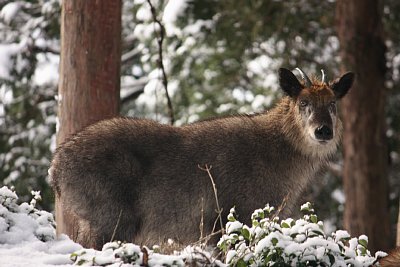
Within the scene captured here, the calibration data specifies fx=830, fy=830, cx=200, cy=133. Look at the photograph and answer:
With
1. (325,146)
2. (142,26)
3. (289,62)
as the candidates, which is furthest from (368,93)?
(325,146)

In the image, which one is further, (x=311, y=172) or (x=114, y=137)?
(x=311, y=172)

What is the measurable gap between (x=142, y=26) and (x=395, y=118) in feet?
21.0

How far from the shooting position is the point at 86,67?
9562mm

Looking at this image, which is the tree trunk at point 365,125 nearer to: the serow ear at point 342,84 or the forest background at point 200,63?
the forest background at point 200,63

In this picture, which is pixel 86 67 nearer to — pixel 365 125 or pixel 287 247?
pixel 287 247

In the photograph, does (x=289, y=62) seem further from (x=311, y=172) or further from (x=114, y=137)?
(x=114, y=137)

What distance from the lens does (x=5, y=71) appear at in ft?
55.5

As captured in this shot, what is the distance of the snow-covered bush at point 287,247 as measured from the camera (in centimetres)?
547

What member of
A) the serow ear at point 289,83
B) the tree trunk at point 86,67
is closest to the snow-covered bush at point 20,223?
the tree trunk at point 86,67

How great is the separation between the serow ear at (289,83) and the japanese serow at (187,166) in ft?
0.03

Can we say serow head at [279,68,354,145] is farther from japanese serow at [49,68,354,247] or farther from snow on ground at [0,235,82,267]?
snow on ground at [0,235,82,267]

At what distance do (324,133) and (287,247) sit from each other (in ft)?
9.46

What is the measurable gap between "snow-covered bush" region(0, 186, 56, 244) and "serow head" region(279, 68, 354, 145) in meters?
2.88

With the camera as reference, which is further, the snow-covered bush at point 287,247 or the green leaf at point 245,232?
the green leaf at point 245,232
